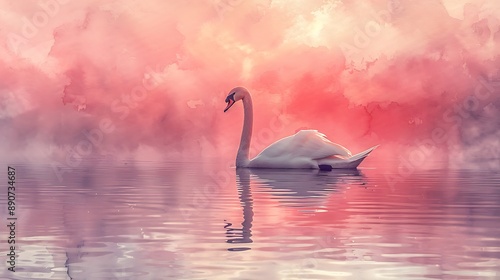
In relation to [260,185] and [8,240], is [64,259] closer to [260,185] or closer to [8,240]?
[8,240]

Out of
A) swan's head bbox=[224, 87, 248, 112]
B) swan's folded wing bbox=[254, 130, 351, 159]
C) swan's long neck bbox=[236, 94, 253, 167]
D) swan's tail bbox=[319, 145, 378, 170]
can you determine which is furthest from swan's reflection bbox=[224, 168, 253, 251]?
swan's head bbox=[224, 87, 248, 112]

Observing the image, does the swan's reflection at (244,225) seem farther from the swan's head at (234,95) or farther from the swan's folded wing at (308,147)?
the swan's head at (234,95)

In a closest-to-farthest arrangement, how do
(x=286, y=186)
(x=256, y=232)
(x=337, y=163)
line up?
(x=256, y=232)
(x=286, y=186)
(x=337, y=163)

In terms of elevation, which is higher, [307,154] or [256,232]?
[307,154]

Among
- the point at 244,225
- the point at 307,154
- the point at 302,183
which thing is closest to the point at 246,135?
the point at 307,154

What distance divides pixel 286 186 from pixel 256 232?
9.85m

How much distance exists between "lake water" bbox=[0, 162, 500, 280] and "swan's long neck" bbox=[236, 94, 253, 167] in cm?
1074

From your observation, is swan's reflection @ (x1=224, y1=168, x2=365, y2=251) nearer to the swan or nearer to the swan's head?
the swan

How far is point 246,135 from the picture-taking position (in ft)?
114

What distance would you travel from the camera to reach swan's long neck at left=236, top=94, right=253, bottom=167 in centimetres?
3262

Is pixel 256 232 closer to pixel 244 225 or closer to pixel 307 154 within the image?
pixel 244 225

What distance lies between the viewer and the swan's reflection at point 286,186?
12.4 meters

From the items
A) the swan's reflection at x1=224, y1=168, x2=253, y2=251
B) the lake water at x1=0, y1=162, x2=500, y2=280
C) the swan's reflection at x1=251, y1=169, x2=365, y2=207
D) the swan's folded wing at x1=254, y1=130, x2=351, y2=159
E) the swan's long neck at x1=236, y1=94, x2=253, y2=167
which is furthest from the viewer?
the swan's long neck at x1=236, y1=94, x2=253, y2=167

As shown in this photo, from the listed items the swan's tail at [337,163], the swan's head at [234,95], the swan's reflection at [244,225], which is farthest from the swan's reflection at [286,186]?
the swan's head at [234,95]
